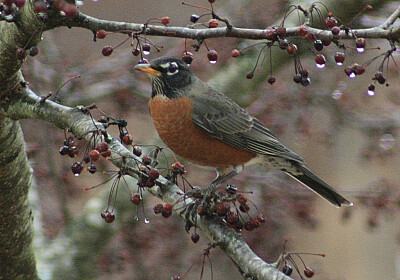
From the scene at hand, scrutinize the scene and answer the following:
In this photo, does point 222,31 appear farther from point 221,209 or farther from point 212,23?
point 221,209

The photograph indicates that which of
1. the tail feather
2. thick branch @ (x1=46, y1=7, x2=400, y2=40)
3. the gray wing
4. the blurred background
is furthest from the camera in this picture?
the blurred background

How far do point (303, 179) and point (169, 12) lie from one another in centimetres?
575

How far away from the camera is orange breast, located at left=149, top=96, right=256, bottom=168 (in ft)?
11.9

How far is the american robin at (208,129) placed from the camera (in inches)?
143

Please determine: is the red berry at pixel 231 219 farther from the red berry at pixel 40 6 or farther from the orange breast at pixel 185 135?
the red berry at pixel 40 6

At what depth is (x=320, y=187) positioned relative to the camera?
4152 millimetres

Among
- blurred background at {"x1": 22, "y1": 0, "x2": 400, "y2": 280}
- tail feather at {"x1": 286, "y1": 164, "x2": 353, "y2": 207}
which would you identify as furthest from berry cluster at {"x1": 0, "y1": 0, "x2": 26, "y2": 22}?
tail feather at {"x1": 286, "y1": 164, "x2": 353, "y2": 207}

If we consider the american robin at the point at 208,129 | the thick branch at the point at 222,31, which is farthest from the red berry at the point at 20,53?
the american robin at the point at 208,129

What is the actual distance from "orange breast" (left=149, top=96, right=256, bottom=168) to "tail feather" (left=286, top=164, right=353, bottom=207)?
70 cm

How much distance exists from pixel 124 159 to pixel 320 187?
2168 mm

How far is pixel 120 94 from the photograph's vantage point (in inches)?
192

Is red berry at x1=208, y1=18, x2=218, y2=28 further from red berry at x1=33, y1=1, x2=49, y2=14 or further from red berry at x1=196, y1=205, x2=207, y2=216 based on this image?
red berry at x1=196, y1=205, x2=207, y2=216

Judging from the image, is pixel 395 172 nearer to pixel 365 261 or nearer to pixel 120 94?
pixel 365 261

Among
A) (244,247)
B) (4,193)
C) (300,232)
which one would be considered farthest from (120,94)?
(300,232)
